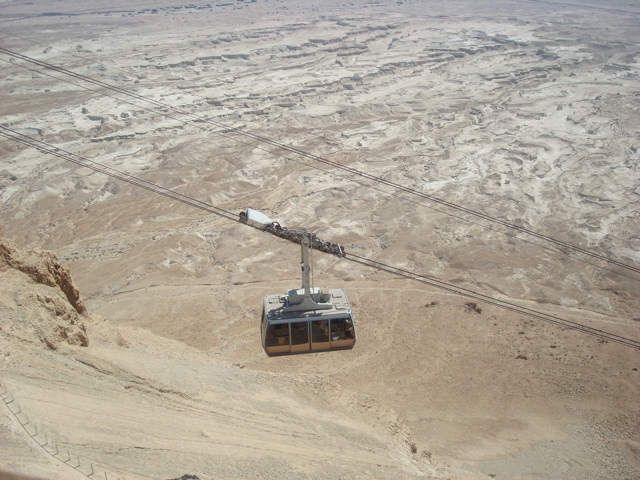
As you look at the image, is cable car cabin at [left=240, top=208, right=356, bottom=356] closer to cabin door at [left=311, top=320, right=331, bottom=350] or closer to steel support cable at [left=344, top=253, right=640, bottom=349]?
cabin door at [left=311, top=320, right=331, bottom=350]

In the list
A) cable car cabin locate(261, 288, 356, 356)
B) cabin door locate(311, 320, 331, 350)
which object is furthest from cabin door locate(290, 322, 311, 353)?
cabin door locate(311, 320, 331, 350)

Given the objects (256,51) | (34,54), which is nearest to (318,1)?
(256,51)

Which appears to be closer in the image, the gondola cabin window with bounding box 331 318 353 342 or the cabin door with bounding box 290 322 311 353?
the cabin door with bounding box 290 322 311 353

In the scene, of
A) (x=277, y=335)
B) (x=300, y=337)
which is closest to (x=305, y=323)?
(x=300, y=337)

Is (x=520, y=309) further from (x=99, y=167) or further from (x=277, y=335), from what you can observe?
(x=99, y=167)

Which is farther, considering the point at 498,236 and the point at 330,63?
the point at 330,63

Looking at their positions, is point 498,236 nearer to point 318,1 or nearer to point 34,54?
point 34,54
